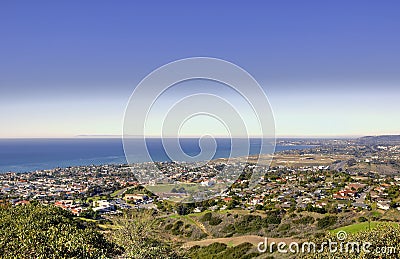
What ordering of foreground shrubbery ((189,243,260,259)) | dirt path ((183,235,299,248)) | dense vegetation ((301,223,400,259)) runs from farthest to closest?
dirt path ((183,235,299,248)), foreground shrubbery ((189,243,260,259)), dense vegetation ((301,223,400,259))

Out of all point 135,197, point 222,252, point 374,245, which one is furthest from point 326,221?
point 135,197

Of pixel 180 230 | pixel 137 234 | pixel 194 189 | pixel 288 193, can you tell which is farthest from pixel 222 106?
pixel 288 193

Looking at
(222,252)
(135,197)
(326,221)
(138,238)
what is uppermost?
(138,238)

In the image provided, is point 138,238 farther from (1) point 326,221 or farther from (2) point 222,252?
(1) point 326,221

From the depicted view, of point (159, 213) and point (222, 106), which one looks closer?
point (222, 106)

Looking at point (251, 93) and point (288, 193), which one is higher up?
point (251, 93)

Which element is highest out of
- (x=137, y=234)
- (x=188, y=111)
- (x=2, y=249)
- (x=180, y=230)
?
(x=188, y=111)

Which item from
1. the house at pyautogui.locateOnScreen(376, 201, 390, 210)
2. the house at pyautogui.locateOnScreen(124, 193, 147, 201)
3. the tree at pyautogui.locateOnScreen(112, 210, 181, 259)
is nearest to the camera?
the tree at pyautogui.locateOnScreen(112, 210, 181, 259)

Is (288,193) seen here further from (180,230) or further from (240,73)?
(240,73)

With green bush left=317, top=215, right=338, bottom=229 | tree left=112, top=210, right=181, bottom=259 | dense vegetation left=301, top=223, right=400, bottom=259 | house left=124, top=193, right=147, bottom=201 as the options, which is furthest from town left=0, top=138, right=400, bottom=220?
dense vegetation left=301, top=223, right=400, bottom=259

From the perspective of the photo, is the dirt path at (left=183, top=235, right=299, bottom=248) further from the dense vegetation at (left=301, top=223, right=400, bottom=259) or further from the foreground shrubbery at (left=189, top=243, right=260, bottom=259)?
the dense vegetation at (left=301, top=223, right=400, bottom=259)

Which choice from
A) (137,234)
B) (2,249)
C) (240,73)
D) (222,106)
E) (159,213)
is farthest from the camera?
(159,213)
